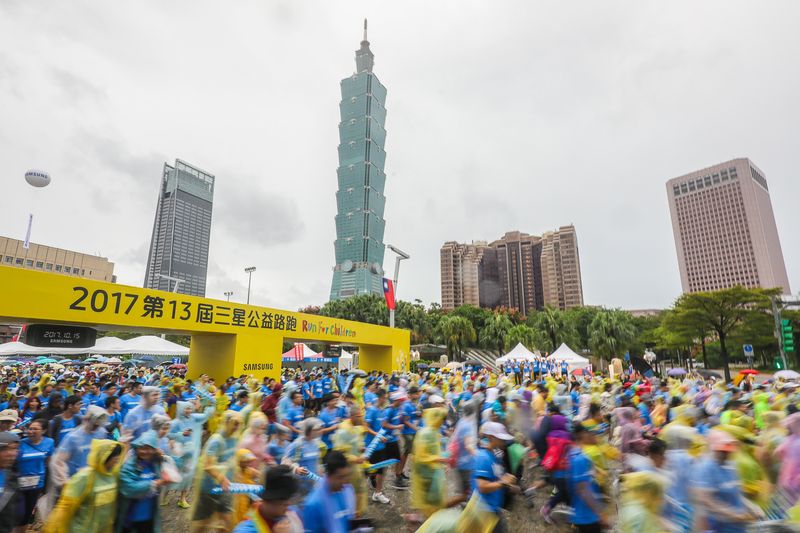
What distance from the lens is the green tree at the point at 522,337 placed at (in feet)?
157

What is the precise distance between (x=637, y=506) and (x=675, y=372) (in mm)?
26831

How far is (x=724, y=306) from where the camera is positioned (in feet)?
117

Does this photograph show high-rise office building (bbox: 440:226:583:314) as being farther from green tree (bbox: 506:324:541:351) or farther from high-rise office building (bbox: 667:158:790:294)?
green tree (bbox: 506:324:541:351)

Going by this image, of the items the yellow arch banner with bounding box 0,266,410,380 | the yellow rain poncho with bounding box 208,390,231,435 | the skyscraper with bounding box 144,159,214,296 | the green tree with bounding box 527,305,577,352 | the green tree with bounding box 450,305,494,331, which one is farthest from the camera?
the skyscraper with bounding box 144,159,214,296

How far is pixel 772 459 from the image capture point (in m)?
5.23

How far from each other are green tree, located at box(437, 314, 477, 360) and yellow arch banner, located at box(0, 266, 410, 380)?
23.2 meters

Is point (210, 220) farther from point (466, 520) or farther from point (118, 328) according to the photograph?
point (466, 520)

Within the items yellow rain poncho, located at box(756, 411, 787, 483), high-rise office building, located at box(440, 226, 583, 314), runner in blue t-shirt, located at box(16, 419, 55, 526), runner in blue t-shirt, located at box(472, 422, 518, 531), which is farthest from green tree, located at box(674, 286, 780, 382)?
high-rise office building, located at box(440, 226, 583, 314)

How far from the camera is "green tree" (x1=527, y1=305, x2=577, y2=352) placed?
159 ft

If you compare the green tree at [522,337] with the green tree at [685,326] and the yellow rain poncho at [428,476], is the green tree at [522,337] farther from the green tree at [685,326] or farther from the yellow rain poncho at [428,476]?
the yellow rain poncho at [428,476]

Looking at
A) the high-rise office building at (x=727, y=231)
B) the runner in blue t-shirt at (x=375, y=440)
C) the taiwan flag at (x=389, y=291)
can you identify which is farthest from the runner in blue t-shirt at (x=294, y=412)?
the high-rise office building at (x=727, y=231)

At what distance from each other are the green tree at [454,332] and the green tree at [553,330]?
26.4 feet

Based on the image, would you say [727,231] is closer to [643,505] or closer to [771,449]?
[771,449]

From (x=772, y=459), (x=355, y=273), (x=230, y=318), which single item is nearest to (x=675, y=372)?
(x=772, y=459)
